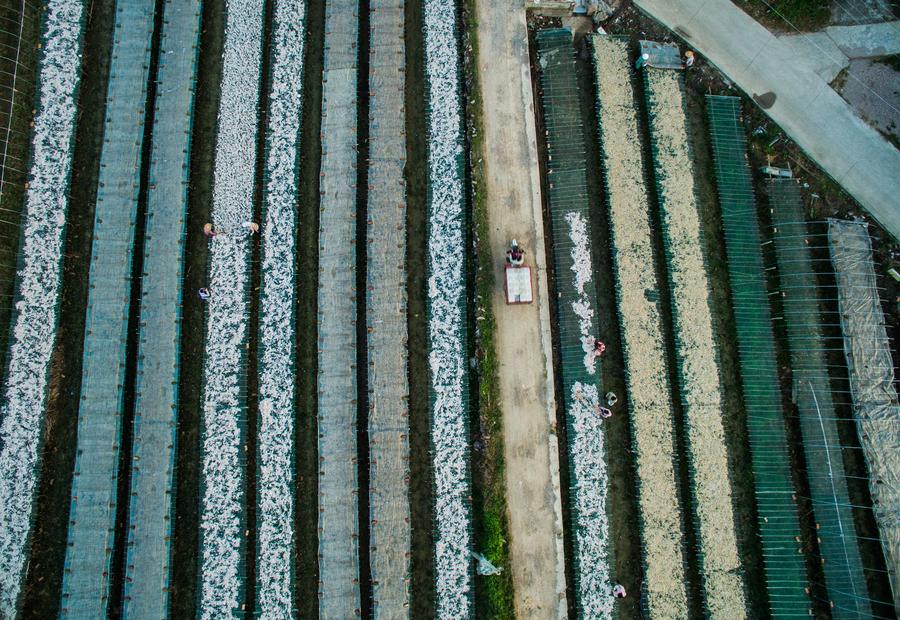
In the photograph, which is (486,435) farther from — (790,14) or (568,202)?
(790,14)

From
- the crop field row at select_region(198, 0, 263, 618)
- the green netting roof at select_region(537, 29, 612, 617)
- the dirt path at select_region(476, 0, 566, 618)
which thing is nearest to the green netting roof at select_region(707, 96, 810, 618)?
the green netting roof at select_region(537, 29, 612, 617)

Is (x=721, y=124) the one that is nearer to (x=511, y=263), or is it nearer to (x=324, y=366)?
(x=511, y=263)

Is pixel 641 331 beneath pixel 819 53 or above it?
beneath

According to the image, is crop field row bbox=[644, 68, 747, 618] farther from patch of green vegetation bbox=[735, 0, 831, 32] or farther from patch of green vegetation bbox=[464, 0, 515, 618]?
patch of green vegetation bbox=[464, 0, 515, 618]

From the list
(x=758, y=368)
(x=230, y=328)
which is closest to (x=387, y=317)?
(x=230, y=328)

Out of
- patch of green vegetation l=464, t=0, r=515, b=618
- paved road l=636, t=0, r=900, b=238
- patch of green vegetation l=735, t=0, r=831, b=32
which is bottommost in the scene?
patch of green vegetation l=464, t=0, r=515, b=618

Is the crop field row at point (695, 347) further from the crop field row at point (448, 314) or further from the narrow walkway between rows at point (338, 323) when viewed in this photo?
the narrow walkway between rows at point (338, 323)
